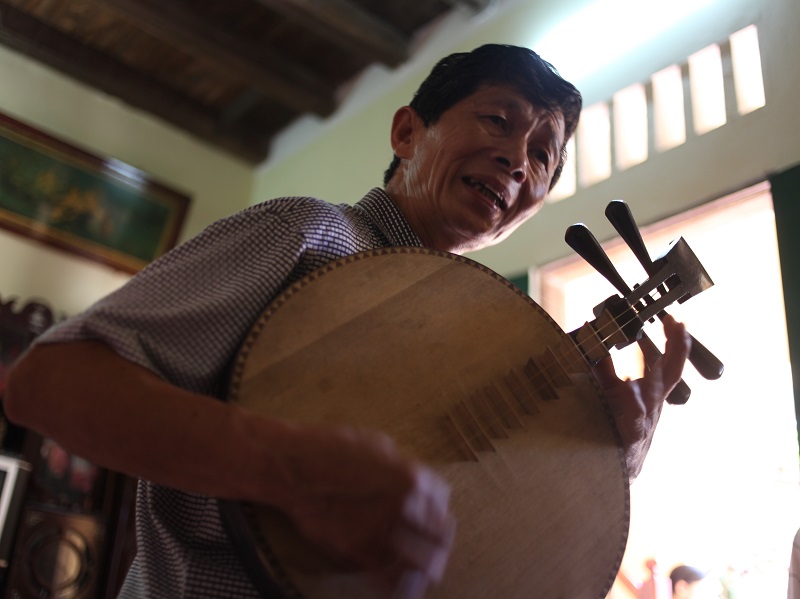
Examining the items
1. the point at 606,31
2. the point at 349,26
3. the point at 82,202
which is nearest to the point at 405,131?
the point at 606,31

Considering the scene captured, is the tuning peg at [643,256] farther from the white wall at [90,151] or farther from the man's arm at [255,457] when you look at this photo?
the white wall at [90,151]

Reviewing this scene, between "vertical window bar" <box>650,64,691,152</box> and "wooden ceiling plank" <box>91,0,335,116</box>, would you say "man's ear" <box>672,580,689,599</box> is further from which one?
"wooden ceiling plank" <box>91,0,335,116</box>

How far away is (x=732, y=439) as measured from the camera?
208 cm

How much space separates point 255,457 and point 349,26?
312 cm

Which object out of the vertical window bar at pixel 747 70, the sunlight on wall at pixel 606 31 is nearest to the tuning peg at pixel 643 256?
the vertical window bar at pixel 747 70

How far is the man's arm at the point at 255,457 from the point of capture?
2.03ft

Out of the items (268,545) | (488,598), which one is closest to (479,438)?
(488,598)

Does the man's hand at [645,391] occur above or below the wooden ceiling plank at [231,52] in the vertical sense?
below

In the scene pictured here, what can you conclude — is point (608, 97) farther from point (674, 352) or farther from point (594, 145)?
point (674, 352)

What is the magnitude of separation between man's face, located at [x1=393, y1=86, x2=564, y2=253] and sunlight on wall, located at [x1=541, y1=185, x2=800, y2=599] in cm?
116

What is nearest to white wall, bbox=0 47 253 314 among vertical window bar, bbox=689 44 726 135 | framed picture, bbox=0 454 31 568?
framed picture, bbox=0 454 31 568

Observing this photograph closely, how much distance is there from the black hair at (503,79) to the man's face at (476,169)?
0.02m

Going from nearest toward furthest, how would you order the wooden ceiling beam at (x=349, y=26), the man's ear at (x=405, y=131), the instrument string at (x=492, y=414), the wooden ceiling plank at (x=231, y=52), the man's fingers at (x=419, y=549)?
the man's fingers at (x=419, y=549), the instrument string at (x=492, y=414), the man's ear at (x=405, y=131), the wooden ceiling beam at (x=349, y=26), the wooden ceiling plank at (x=231, y=52)

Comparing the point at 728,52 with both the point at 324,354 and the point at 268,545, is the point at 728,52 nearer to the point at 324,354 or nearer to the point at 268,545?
the point at 324,354
